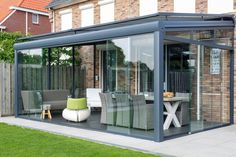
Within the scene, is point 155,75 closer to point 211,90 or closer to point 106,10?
point 211,90

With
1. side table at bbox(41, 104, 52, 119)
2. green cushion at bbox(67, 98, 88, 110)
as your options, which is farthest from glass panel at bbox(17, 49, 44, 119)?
green cushion at bbox(67, 98, 88, 110)

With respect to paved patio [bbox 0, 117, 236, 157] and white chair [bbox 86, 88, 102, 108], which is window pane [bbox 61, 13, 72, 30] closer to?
white chair [bbox 86, 88, 102, 108]

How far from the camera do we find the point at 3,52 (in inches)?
685

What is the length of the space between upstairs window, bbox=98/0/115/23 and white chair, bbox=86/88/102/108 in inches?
126

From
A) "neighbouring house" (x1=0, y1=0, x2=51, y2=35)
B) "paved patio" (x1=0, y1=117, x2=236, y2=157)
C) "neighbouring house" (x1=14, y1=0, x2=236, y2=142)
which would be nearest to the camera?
"paved patio" (x1=0, y1=117, x2=236, y2=157)

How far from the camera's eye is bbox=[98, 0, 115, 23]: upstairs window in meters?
16.0

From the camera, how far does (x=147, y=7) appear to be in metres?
14.5

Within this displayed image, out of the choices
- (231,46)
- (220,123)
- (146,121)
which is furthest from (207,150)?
(231,46)

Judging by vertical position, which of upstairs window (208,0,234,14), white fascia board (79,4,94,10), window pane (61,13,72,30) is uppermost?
white fascia board (79,4,94,10)

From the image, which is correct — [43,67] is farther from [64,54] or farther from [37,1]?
[37,1]

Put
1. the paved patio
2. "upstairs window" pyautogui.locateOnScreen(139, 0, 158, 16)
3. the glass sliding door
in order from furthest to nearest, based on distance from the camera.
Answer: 1. "upstairs window" pyautogui.locateOnScreen(139, 0, 158, 16)
2. the glass sliding door
3. the paved patio

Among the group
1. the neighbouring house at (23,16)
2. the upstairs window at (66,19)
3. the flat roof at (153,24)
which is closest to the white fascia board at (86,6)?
the upstairs window at (66,19)

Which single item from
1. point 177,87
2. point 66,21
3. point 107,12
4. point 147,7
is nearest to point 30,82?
point 107,12

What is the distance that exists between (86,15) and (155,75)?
9.28 metres
